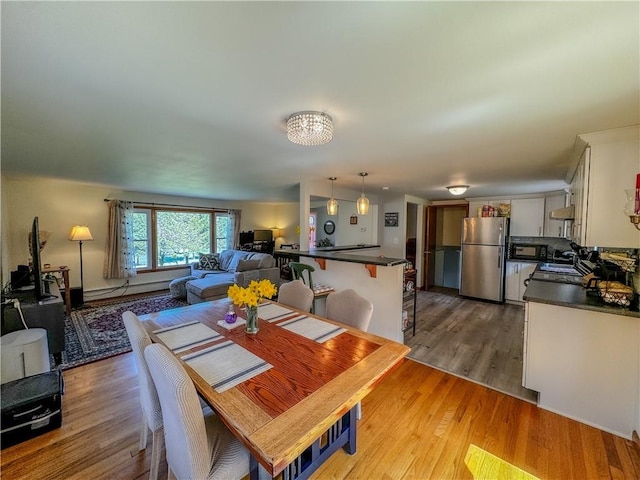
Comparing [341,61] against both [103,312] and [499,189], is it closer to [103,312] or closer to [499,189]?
[499,189]

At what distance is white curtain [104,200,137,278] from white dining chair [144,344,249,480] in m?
5.16

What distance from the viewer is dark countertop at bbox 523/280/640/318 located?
178 centimetres

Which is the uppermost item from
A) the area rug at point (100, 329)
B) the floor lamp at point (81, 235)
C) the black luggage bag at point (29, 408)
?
the floor lamp at point (81, 235)

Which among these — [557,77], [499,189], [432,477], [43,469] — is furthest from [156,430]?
[499,189]

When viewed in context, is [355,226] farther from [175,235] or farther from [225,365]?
[225,365]

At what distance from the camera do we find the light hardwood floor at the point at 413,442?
1.51 metres

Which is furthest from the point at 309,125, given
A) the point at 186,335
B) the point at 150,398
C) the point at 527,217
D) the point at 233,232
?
the point at 233,232

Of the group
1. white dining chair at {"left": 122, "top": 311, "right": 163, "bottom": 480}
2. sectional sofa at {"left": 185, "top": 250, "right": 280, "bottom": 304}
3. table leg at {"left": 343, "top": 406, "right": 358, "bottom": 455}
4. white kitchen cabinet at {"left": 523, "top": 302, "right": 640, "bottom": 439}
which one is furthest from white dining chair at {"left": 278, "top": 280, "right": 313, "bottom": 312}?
sectional sofa at {"left": 185, "top": 250, "right": 280, "bottom": 304}

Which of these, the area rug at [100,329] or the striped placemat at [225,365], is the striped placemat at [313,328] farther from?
the area rug at [100,329]

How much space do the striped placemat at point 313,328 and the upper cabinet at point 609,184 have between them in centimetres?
206

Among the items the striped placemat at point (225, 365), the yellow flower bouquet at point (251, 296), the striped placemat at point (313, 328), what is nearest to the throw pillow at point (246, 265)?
the striped placemat at point (313, 328)

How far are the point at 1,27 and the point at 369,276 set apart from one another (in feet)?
10.0

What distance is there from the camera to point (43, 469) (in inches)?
59.6

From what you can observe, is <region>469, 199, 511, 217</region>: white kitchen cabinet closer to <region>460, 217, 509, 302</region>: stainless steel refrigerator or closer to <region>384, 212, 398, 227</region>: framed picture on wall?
<region>460, 217, 509, 302</region>: stainless steel refrigerator
